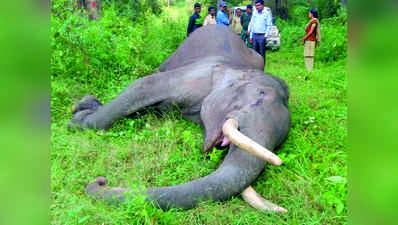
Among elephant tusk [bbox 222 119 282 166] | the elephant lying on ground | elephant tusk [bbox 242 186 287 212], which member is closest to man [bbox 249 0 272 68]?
the elephant lying on ground

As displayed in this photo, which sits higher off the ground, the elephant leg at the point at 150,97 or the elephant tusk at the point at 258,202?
the elephant leg at the point at 150,97

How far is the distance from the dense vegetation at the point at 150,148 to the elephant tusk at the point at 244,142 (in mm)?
325

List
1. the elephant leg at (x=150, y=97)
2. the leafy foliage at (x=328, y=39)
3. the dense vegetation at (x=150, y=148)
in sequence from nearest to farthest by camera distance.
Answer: the dense vegetation at (x=150, y=148) < the elephant leg at (x=150, y=97) < the leafy foliage at (x=328, y=39)

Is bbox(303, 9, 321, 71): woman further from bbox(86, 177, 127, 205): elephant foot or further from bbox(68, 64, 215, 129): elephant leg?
bbox(86, 177, 127, 205): elephant foot

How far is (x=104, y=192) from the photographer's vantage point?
2.53m

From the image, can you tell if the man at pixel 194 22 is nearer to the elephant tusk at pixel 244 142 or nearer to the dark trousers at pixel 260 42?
the dark trousers at pixel 260 42

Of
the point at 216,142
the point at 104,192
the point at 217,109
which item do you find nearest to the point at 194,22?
the point at 217,109

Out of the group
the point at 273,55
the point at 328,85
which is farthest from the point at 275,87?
the point at 273,55

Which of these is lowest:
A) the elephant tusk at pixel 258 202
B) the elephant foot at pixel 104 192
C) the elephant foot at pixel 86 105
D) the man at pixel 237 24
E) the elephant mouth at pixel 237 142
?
the elephant tusk at pixel 258 202

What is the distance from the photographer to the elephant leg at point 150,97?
4.05 m

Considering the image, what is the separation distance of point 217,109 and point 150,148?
2.42 ft

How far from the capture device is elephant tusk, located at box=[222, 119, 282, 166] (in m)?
2.22


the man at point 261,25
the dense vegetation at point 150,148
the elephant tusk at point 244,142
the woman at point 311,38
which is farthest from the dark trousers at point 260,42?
the elephant tusk at point 244,142

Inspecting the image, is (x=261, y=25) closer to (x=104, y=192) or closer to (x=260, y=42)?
(x=260, y=42)
